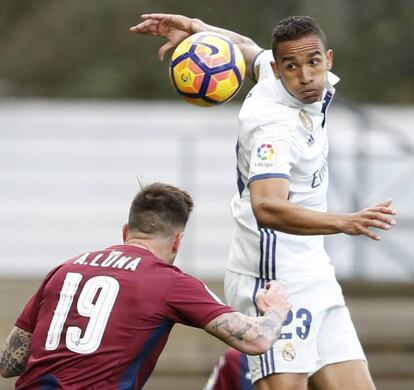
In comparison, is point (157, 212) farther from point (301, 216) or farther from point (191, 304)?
point (301, 216)

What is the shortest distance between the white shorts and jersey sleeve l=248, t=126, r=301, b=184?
0.65m

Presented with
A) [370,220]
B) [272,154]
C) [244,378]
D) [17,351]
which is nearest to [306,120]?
[272,154]

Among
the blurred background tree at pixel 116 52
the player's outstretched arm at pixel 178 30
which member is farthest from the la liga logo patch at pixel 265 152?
the blurred background tree at pixel 116 52

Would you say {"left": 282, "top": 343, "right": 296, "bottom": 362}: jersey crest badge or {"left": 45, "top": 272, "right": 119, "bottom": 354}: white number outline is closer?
{"left": 45, "top": 272, "right": 119, "bottom": 354}: white number outline

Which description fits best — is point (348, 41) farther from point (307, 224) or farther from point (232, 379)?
point (307, 224)

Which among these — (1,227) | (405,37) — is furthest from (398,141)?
(1,227)

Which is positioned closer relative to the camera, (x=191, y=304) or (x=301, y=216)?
(x=191, y=304)

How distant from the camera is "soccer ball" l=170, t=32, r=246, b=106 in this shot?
6449 millimetres

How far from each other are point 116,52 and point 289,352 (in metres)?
15.7

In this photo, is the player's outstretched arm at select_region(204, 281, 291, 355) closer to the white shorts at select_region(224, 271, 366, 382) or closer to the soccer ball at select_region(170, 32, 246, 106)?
the white shorts at select_region(224, 271, 366, 382)

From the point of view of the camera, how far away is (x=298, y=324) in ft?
20.7

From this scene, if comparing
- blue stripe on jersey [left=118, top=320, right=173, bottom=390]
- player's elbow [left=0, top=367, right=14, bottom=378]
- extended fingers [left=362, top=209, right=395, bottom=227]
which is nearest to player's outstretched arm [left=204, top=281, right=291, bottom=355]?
blue stripe on jersey [left=118, top=320, right=173, bottom=390]

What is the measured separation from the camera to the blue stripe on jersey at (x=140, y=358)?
549 cm

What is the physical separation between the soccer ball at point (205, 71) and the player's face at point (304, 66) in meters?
0.38
